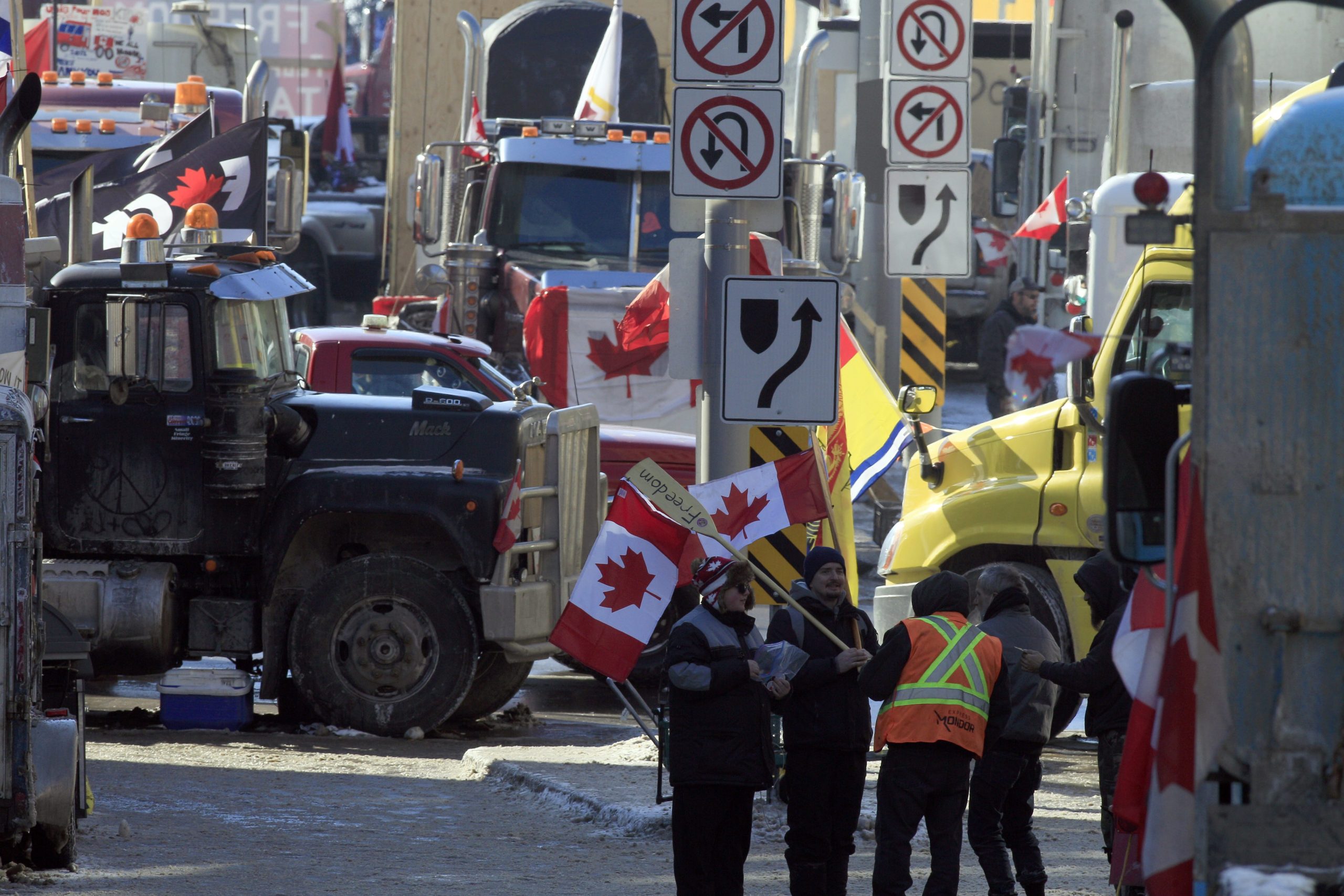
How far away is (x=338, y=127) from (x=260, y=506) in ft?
71.9

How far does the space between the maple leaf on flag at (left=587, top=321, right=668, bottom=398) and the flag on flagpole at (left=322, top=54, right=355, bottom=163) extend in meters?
17.3

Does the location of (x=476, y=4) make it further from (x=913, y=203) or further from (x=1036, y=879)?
(x=1036, y=879)

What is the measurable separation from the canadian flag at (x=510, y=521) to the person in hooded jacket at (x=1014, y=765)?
352 centimetres

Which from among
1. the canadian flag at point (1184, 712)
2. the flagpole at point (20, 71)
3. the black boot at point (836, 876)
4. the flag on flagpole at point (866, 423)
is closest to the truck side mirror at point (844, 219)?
the flag on flagpole at point (866, 423)

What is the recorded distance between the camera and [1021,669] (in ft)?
23.2

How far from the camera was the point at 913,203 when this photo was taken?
12148mm

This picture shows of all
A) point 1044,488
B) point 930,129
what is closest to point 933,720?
point 1044,488

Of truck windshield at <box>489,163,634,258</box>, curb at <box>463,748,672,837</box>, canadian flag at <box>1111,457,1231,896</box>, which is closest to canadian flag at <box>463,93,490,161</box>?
truck windshield at <box>489,163,634,258</box>

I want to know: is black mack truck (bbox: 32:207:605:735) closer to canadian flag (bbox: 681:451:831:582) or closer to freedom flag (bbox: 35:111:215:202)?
freedom flag (bbox: 35:111:215:202)

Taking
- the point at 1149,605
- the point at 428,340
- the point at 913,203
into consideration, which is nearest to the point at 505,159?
the point at 428,340

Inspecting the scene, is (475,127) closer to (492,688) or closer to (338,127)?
(492,688)

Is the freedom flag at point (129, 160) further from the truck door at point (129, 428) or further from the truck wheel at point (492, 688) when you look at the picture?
the truck wheel at point (492, 688)

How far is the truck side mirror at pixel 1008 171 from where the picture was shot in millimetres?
14812

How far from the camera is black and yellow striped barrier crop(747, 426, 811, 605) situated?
857 cm
